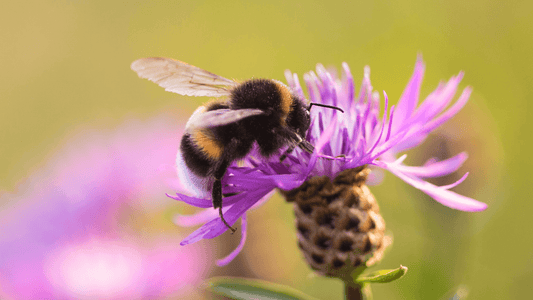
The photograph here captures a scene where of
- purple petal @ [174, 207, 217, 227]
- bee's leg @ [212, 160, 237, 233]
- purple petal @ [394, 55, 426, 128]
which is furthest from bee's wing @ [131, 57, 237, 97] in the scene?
purple petal @ [394, 55, 426, 128]

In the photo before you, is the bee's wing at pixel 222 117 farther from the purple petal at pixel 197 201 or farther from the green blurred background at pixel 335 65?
the green blurred background at pixel 335 65

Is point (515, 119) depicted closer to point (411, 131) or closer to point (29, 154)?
point (411, 131)

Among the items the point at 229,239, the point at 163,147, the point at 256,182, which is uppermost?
the point at 256,182

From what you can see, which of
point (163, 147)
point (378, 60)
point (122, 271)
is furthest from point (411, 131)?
point (378, 60)

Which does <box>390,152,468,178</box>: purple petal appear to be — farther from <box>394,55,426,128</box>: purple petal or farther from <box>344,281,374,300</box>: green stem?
<box>344,281,374,300</box>: green stem

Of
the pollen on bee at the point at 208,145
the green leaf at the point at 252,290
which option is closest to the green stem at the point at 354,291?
the green leaf at the point at 252,290
